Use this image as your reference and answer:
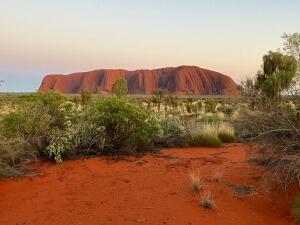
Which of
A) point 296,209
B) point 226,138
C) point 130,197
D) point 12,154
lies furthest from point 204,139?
point 296,209

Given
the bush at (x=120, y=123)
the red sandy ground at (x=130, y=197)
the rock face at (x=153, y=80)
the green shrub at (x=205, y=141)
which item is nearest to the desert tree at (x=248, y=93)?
the red sandy ground at (x=130, y=197)

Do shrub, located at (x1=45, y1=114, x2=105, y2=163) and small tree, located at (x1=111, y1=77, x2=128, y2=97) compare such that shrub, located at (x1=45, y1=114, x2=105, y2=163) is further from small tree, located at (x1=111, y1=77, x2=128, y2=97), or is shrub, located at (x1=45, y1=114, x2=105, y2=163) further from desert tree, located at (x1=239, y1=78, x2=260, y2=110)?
small tree, located at (x1=111, y1=77, x2=128, y2=97)

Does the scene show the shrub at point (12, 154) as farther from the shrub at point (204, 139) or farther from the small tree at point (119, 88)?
the small tree at point (119, 88)

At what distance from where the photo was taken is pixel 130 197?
22.5ft

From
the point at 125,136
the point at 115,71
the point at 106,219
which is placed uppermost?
the point at 115,71

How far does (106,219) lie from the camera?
5918mm

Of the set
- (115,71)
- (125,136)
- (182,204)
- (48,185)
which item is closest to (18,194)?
(48,185)

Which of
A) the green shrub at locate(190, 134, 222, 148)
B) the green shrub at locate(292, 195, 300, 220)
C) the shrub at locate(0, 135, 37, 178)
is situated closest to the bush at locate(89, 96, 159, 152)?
the shrub at locate(0, 135, 37, 178)

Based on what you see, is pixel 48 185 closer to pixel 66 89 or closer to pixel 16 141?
pixel 16 141

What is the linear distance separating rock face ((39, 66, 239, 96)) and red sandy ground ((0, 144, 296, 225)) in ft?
373

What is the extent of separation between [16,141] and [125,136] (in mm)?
3000

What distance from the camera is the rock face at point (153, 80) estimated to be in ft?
421

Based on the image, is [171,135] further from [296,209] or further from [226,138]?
[296,209]

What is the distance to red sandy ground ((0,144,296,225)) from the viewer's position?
6.01m
